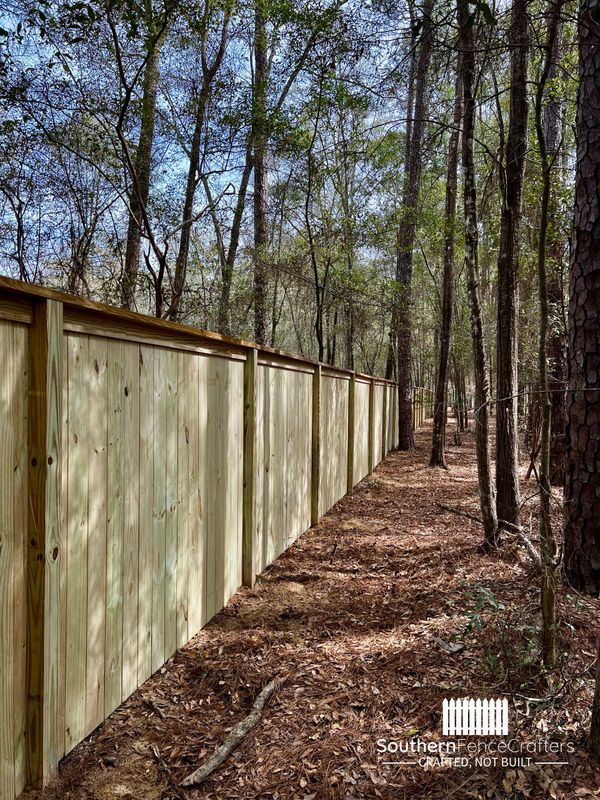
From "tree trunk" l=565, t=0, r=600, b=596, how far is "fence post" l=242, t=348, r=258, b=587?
6.69ft

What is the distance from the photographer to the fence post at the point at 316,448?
5.23 metres

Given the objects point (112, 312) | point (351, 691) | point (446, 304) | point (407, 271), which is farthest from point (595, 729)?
point (407, 271)

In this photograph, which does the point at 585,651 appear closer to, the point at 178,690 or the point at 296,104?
the point at 178,690

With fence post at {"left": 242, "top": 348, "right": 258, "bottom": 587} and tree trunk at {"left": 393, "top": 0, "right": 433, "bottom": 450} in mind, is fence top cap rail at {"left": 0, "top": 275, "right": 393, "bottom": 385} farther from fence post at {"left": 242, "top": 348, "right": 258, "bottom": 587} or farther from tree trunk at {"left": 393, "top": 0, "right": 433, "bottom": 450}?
tree trunk at {"left": 393, "top": 0, "right": 433, "bottom": 450}

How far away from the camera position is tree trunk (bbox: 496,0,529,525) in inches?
152

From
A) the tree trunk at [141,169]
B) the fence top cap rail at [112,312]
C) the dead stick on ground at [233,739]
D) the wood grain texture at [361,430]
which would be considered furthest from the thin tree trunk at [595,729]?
the tree trunk at [141,169]

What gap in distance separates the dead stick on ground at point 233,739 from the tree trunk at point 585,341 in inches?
76.7

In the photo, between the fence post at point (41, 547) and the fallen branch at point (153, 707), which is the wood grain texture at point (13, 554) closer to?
the fence post at point (41, 547)

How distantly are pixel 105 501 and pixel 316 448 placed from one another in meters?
3.47

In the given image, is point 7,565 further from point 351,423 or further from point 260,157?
point 260,157

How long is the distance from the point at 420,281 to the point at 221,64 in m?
12.3

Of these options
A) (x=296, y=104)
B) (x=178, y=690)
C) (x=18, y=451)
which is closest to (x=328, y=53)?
(x=296, y=104)

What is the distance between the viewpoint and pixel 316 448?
5.29m

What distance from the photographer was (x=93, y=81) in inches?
263
